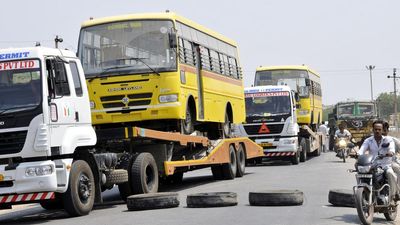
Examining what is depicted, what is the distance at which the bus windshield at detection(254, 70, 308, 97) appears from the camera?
34.4 metres

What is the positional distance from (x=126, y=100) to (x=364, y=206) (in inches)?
295

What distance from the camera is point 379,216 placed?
11969mm

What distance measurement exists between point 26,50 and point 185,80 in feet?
18.9

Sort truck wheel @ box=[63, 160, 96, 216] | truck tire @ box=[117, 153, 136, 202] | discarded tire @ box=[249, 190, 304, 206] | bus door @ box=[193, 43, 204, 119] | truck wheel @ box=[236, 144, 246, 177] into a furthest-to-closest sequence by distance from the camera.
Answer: truck wheel @ box=[236, 144, 246, 177] < bus door @ box=[193, 43, 204, 119] < truck tire @ box=[117, 153, 136, 202] < discarded tire @ box=[249, 190, 304, 206] < truck wheel @ box=[63, 160, 96, 216]

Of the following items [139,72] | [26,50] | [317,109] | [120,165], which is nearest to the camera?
[26,50]

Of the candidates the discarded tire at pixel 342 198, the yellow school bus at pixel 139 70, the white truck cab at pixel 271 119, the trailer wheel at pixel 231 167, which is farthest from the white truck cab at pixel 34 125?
the white truck cab at pixel 271 119

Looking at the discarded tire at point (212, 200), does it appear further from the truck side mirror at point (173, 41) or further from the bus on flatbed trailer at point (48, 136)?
the truck side mirror at point (173, 41)

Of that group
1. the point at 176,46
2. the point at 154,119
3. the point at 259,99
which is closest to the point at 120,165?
the point at 154,119

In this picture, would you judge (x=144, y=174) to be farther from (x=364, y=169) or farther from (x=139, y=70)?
(x=364, y=169)

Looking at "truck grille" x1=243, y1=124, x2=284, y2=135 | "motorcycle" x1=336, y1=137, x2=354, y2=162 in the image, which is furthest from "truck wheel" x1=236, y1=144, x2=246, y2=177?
"motorcycle" x1=336, y1=137, x2=354, y2=162

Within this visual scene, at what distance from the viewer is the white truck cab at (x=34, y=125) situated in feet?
38.5

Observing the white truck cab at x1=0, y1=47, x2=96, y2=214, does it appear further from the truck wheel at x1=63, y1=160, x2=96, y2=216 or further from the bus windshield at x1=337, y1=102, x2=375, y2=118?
the bus windshield at x1=337, y1=102, x2=375, y2=118

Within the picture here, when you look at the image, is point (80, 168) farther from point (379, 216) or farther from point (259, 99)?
point (259, 99)

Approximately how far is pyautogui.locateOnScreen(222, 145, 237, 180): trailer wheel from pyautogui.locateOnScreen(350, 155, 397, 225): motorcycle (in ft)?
34.0
